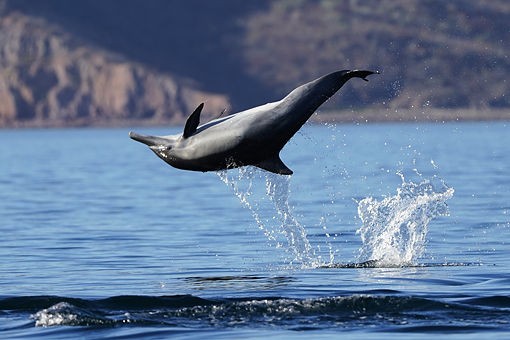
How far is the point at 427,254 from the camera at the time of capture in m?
23.7

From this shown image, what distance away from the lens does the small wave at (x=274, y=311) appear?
15.8 meters

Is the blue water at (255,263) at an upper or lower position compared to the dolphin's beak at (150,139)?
lower

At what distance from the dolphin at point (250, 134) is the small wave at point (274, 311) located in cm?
183

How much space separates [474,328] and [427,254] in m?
8.38

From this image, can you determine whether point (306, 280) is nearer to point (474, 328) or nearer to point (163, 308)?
point (163, 308)

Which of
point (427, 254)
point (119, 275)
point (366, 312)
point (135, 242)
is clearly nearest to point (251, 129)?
point (366, 312)

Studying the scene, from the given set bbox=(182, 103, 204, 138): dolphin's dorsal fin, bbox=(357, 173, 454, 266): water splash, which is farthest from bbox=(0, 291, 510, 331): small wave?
bbox=(357, 173, 454, 266): water splash

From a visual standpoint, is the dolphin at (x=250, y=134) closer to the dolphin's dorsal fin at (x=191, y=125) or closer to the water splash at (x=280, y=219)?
the dolphin's dorsal fin at (x=191, y=125)

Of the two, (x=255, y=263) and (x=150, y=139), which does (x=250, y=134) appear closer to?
(x=150, y=139)

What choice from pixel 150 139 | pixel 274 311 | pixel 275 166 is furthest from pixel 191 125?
pixel 274 311

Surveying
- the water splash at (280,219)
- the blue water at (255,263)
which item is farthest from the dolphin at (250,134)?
the blue water at (255,263)

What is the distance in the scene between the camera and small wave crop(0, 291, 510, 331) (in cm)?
1584

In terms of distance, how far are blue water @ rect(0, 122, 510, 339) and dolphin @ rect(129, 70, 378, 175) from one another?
4.97ft

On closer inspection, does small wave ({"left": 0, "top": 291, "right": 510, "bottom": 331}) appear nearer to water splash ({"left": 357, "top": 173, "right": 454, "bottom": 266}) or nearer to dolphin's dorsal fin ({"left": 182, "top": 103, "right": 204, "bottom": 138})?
dolphin's dorsal fin ({"left": 182, "top": 103, "right": 204, "bottom": 138})
